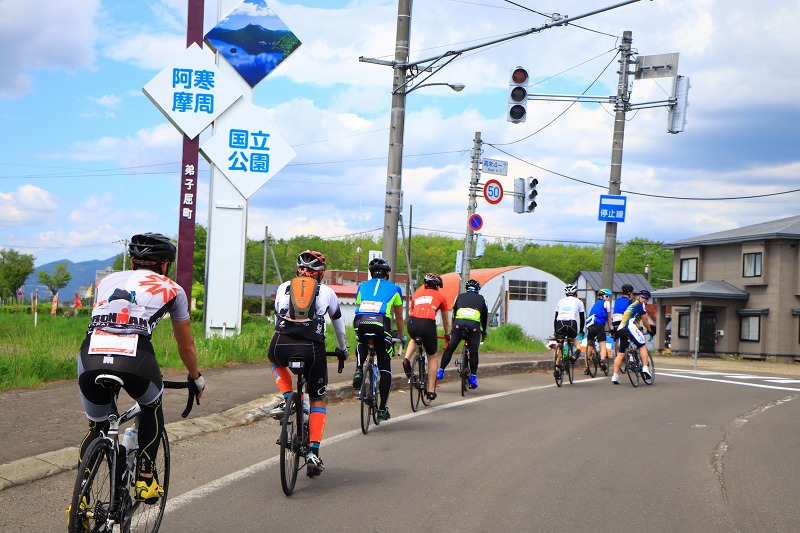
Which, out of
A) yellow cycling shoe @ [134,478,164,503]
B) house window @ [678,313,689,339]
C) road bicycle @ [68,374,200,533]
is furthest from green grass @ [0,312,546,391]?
house window @ [678,313,689,339]

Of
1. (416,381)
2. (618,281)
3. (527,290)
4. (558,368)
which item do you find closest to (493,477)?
(416,381)

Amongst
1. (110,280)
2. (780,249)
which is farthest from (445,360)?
→ (780,249)

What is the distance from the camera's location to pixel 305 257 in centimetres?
700

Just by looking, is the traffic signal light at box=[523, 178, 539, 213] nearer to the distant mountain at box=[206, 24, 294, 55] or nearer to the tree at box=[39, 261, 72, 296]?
the distant mountain at box=[206, 24, 294, 55]

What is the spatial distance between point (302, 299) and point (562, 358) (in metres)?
10.0

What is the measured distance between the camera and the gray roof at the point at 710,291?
145 feet

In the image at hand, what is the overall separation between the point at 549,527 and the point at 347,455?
289 centimetres

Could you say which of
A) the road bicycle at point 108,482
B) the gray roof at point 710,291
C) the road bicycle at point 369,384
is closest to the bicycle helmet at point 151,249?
the road bicycle at point 108,482

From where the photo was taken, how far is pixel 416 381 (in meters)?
11.5

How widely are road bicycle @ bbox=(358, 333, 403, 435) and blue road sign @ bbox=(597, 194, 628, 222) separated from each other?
579 inches

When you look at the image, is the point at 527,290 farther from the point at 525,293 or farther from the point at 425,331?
the point at 425,331

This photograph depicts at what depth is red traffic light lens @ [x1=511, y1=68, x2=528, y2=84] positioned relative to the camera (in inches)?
738

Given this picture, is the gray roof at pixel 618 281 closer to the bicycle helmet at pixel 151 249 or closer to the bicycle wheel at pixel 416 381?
the bicycle wheel at pixel 416 381

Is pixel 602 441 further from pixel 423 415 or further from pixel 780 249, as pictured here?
pixel 780 249
